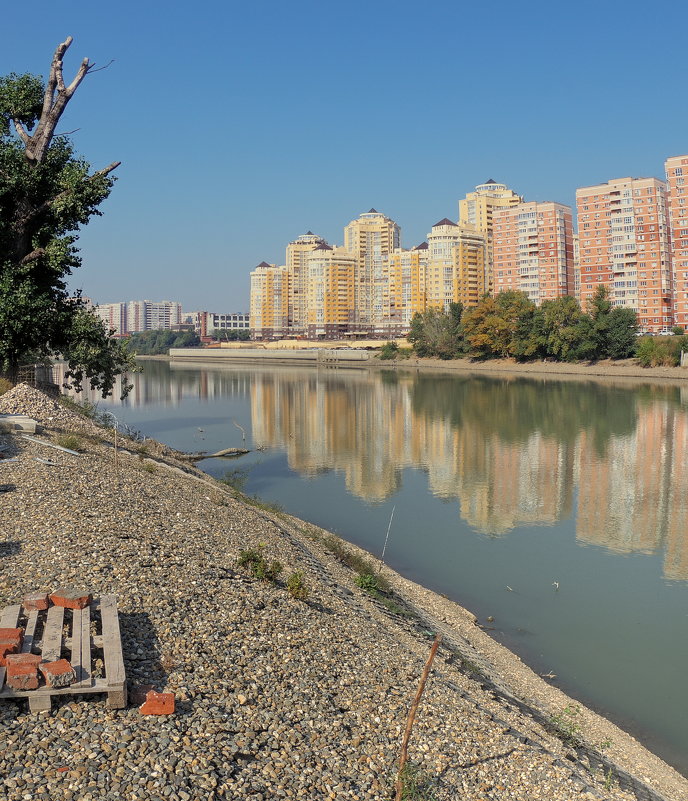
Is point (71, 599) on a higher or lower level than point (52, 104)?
lower

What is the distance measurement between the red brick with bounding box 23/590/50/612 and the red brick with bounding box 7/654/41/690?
49.6 inches

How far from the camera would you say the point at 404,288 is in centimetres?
13700

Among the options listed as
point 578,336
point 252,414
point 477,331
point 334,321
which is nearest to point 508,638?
point 252,414

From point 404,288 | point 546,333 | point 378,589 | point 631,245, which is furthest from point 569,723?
point 404,288

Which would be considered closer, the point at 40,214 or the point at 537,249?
the point at 40,214

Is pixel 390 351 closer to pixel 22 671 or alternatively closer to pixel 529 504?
pixel 529 504

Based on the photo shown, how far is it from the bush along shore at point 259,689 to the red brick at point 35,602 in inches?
18.4

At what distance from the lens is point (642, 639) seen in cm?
1251

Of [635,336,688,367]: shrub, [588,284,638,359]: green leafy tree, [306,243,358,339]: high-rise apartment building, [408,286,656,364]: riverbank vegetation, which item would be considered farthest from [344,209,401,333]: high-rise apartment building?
[635,336,688,367]: shrub

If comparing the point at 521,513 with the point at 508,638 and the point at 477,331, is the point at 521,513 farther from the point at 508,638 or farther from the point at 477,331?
the point at 477,331

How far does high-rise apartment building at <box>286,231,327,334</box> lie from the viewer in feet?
529

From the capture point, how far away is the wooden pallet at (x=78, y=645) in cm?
557

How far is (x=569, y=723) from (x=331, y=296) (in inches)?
5437

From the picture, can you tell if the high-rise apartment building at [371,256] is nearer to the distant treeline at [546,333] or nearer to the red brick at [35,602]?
the distant treeline at [546,333]
